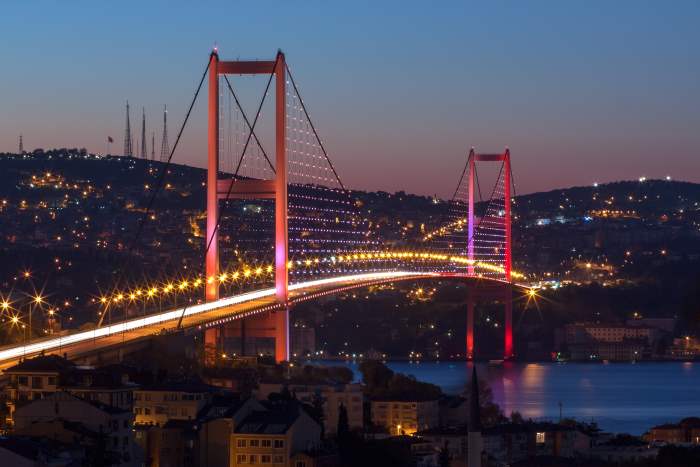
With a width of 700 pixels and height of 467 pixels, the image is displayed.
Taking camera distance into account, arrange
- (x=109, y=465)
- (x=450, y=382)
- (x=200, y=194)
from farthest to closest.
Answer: (x=200, y=194)
(x=450, y=382)
(x=109, y=465)

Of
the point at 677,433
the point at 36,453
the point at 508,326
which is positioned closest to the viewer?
the point at 36,453

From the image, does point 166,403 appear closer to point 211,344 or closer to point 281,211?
point 211,344

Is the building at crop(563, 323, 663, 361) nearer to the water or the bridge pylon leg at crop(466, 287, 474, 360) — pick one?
the water

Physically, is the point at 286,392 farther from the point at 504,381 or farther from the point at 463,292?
the point at 463,292


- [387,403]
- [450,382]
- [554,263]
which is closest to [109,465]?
[387,403]

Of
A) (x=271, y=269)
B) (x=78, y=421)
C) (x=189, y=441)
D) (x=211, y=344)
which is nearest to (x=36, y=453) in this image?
(x=78, y=421)

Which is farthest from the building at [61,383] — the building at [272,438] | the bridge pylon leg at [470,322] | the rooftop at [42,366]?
the bridge pylon leg at [470,322]
